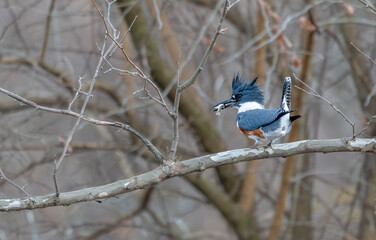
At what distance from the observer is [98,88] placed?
5.26 meters

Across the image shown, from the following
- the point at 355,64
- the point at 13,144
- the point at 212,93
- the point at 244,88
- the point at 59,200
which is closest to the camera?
the point at 59,200

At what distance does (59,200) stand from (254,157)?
962mm

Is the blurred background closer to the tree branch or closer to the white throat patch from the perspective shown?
the white throat patch

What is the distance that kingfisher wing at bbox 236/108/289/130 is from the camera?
8.95 ft

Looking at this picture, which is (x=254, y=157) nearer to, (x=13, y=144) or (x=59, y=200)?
(x=59, y=200)

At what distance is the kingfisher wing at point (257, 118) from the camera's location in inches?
107

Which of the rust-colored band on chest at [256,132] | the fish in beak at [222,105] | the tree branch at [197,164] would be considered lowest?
the tree branch at [197,164]

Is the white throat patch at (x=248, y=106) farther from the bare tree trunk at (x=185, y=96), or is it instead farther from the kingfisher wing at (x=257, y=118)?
the bare tree trunk at (x=185, y=96)

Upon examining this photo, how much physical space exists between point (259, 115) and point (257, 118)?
22 millimetres

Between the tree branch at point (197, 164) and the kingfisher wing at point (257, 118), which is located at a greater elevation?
the kingfisher wing at point (257, 118)

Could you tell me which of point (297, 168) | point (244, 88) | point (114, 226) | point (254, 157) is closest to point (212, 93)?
point (297, 168)

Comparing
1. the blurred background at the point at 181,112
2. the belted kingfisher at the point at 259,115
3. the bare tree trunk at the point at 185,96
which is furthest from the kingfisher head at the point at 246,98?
the bare tree trunk at the point at 185,96

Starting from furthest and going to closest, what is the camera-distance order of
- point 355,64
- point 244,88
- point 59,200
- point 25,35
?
point 25,35 → point 355,64 → point 244,88 → point 59,200

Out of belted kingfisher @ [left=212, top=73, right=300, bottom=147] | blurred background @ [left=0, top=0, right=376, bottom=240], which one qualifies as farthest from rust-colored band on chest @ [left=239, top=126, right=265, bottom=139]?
blurred background @ [left=0, top=0, right=376, bottom=240]
